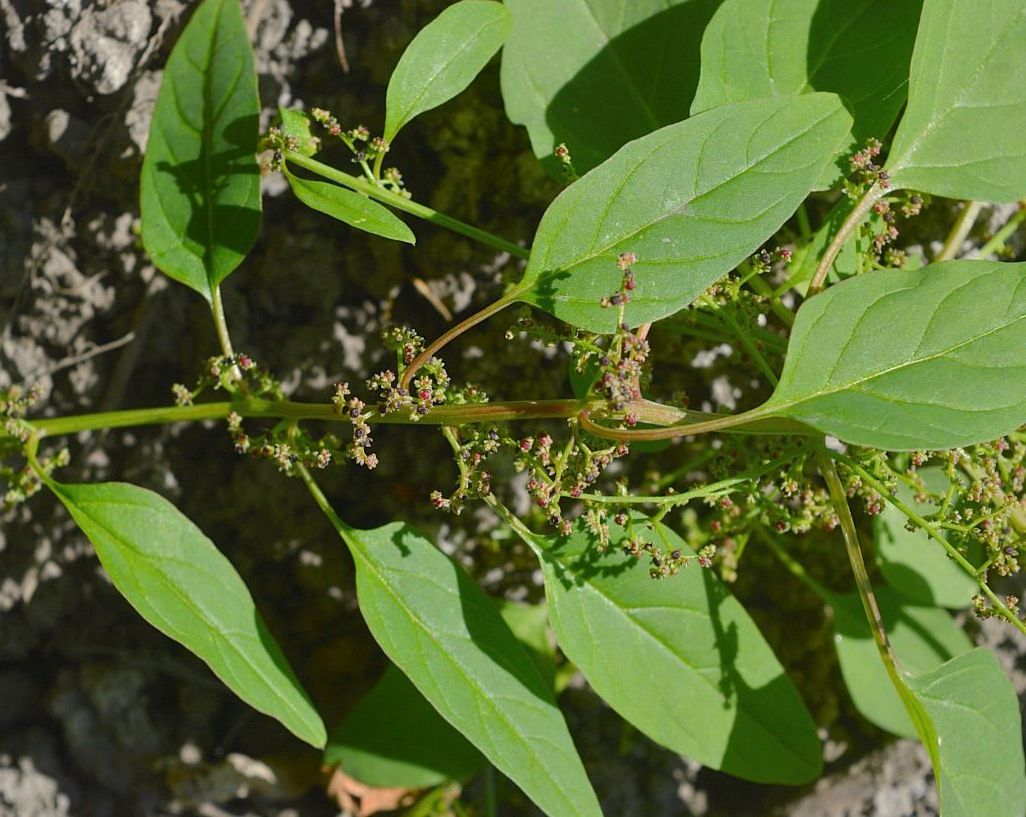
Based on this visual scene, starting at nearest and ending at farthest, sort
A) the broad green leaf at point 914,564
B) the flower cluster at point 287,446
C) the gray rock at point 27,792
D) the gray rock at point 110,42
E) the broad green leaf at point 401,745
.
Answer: the flower cluster at point 287,446
the gray rock at point 110,42
the broad green leaf at point 914,564
the broad green leaf at point 401,745
the gray rock at point 27,792

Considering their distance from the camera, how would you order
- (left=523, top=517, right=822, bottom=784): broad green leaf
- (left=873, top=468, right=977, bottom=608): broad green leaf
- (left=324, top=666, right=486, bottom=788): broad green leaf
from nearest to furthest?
(left=523, top=517, right=822, bottom=784): broad green leaf
(left=873, top=468, right=977, bottom=608): broad green leaf
(left=324, top=666, right=486, bottom=788): broad green leaf

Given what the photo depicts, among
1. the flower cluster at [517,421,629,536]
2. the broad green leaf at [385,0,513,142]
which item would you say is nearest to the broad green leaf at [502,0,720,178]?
the broad green leaf at [385,0,513,142]

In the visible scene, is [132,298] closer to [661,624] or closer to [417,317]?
[417,317]

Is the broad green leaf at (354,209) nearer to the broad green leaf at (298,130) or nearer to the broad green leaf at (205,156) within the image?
the broad green leaf at (298,130)

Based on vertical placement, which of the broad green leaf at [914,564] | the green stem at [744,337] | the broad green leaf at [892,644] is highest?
the green stem at [744,337]

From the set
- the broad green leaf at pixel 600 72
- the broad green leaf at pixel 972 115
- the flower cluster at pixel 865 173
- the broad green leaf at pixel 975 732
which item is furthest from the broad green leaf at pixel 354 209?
the broad green leaf at pixel 975 732

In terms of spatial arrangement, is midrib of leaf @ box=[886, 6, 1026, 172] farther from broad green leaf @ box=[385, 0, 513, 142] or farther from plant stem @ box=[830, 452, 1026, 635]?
broad green leaf @ box=[385, 0, 513, 142]
